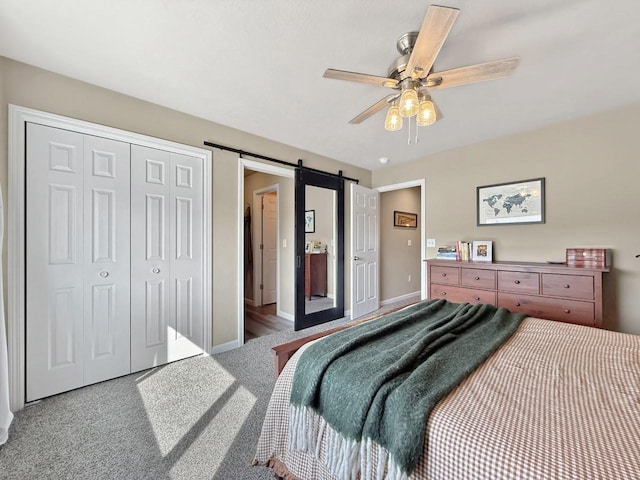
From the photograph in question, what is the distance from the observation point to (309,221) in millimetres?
3719

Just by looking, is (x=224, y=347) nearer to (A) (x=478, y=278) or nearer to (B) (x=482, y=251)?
(A) (x=478, y=278)

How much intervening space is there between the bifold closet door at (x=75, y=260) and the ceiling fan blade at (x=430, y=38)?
7.77 feet

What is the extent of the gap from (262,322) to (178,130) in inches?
103

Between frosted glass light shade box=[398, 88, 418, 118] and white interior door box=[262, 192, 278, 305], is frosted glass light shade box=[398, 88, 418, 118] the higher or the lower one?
the higher one

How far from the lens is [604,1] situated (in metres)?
1.38

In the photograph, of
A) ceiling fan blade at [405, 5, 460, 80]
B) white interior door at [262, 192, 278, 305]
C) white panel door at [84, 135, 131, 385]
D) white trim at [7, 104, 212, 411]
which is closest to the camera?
ceiling fan blade at [405, 5, 460, 80]

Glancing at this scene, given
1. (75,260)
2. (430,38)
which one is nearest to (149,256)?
(75,260)

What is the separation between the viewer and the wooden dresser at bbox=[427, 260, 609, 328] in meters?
2.34

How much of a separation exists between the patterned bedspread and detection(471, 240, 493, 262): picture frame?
1889mm

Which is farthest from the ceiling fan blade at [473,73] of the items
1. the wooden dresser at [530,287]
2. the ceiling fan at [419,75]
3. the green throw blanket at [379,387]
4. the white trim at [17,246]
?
the white trim at [17,246]

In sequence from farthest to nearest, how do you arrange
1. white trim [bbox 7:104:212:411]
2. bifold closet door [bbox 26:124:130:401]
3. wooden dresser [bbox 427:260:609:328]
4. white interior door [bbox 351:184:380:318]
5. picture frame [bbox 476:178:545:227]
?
1. white interior door [bbox 351:184:380:318]
2. picture frame [bbox 476:178:545:227]
3. wooden dresser [bbox 427:260:609:328]
4. bifold closet door [bbox 26:124:130:401]
5. white trim [bbox 7:104:212:411]

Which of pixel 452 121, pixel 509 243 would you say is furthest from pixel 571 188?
pixel 452 121

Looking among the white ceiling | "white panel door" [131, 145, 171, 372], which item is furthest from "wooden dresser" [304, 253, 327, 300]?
the white ceiling

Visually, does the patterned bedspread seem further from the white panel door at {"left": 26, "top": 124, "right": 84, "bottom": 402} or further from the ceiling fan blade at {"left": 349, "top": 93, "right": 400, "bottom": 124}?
the white panel door at {"left": 26, "top": 124, "right": 84, "bottom": 402}
